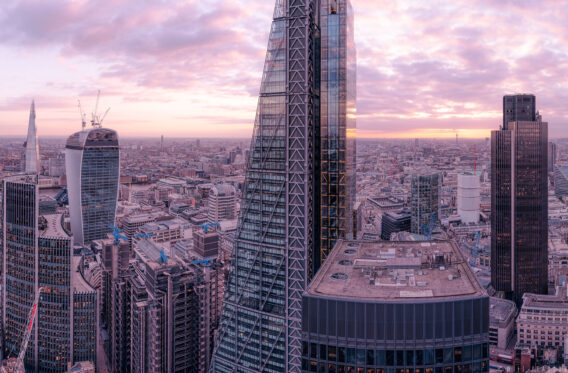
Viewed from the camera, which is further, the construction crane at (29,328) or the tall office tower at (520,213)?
the tall office tower at (520,213)

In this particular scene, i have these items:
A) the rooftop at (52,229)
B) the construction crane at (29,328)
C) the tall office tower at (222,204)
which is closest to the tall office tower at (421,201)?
the tall office tower at (222,204)

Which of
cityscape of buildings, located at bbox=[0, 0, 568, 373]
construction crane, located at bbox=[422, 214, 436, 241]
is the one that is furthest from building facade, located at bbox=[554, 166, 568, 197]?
construction crane, located at bbox=[422, 214, 436, 241]

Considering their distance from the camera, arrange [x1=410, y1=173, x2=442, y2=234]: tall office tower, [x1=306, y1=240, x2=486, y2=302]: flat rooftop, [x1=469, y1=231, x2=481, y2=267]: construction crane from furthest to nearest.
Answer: [x1=410, y1=173, x2=442, y2=234]: tall office tower, [x1=469, y1=231, x2=481, y2=267]: construction crane, [x1=306, y1=240, x2=486, y2=302]: flat rooftop

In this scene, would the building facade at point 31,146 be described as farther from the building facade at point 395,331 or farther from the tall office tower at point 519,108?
the building facade at point 395,331

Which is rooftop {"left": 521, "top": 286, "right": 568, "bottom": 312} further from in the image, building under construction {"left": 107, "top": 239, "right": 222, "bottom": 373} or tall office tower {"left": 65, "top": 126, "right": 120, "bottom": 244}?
tall office tower {"left": 65, "top": 126, "right": 120, "bottom": 244}

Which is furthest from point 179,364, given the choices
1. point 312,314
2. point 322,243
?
point 312,314
